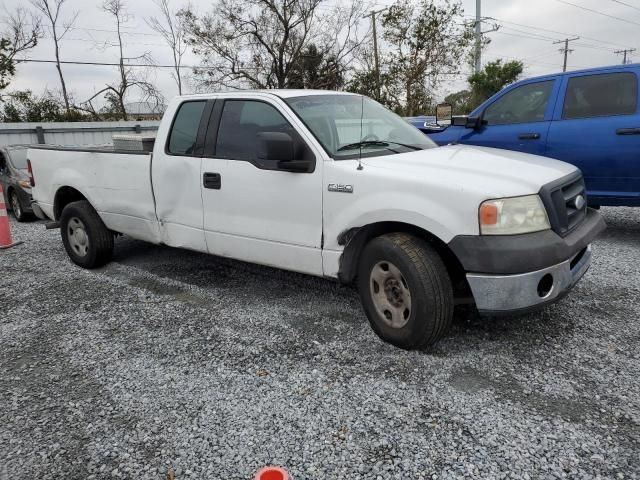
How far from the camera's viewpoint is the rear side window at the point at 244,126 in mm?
3895

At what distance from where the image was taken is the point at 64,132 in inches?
695

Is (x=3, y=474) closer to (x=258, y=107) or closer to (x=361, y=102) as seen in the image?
(x=258, y=107)

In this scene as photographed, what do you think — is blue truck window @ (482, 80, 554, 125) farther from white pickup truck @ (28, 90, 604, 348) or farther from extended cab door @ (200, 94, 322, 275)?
extended cab door @ (200, 94, 322, 275)

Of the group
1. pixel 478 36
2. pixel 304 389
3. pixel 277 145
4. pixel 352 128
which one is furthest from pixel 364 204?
pixel 478 36

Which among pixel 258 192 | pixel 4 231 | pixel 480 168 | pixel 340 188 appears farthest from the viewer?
pixel 4 231

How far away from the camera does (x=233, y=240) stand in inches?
162

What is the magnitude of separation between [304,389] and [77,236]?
3842mm

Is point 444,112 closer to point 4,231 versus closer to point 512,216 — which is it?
point 512,216

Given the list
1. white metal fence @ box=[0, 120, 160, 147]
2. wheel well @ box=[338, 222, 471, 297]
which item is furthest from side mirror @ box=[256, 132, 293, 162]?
white metal fence @ box=[0, 120, 160, 147]

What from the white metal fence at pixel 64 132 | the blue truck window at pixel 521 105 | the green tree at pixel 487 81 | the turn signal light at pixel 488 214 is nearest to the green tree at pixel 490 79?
the green tree at pixel 487 81

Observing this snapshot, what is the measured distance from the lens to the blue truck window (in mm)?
5852

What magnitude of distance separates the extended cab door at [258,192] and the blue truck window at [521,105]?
3.53m

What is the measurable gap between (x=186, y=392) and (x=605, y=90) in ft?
17.4

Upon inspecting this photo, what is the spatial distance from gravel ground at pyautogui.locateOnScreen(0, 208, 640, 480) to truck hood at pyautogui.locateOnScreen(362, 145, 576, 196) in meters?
1.11
